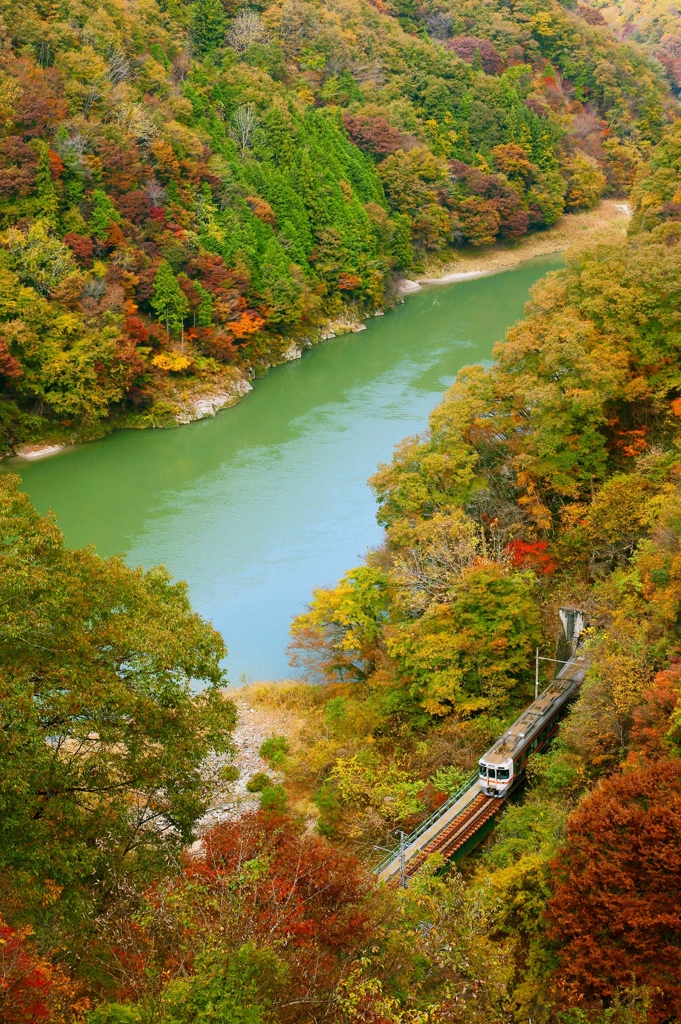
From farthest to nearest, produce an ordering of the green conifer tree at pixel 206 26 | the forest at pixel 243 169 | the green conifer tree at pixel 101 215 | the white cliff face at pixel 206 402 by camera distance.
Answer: the green conifer tree at pixel 206 26
the white cliff face at pixel 206 402
the green conifer tree at pixel 101 215
the forest at pixel 243 169

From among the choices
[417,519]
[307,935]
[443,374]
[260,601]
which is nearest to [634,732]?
[307,935]

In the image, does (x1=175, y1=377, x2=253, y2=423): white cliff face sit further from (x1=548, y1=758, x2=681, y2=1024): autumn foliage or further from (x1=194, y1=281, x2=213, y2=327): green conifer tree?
(x1=548, y1=758, x2=681, y2=1024): autumn foliage

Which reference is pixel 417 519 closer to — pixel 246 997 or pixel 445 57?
pixel 246 997

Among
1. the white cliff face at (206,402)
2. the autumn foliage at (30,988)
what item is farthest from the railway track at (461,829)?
the white cliff face at (206,402)

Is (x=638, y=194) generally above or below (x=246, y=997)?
above

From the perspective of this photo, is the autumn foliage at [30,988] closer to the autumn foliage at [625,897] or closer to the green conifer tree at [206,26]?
the autumn foliage at [625,897]

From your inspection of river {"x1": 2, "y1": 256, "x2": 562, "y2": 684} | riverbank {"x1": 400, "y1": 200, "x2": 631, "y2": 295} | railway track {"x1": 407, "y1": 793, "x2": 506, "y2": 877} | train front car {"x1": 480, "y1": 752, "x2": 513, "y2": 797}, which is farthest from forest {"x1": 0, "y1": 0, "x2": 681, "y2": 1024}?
riverbank {"x1": 400, "y1": 200, "x2": 631, "y2": 295}

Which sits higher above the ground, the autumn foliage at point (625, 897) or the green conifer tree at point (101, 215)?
the green conifer tree at point (101, 215)
